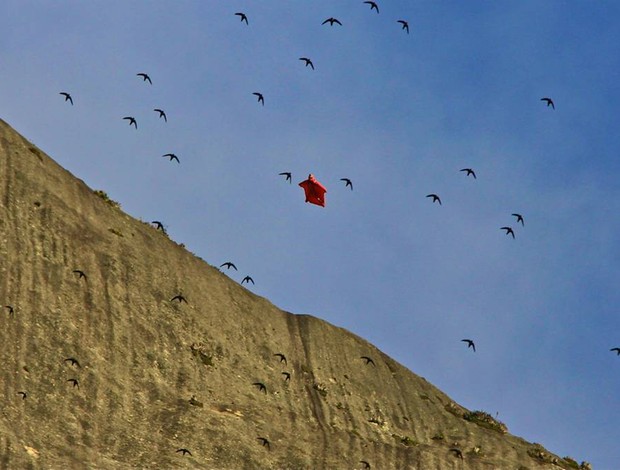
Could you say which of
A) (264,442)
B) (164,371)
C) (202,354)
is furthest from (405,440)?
(164,371)

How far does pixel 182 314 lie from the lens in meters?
74.6

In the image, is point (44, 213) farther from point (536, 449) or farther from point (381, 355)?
point (536, 449)

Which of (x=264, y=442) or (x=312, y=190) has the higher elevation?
(x=312, y=190)

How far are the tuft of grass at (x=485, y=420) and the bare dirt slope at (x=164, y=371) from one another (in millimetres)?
185

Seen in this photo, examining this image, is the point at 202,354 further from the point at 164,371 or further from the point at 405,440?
the point at 405,440

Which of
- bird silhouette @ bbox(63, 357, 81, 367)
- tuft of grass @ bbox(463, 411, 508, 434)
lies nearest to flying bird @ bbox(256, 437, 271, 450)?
bird silhouette @ bbox(63, 357, 81, 367)

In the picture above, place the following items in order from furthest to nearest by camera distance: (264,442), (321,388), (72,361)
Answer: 1. (321,388)
2. (264,442)
3. (72,361)

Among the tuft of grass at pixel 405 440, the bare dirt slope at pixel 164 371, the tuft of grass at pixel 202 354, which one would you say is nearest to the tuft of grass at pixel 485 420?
the bare dirt slope at pixel 164 371

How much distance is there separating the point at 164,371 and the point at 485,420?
2566 centimetres

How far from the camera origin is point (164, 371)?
2697 inches

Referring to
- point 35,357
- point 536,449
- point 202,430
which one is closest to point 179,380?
point 202,430

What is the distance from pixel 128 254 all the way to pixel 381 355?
2090 cm

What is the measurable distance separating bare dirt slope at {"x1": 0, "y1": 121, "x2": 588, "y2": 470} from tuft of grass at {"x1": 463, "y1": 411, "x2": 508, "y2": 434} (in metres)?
0.19

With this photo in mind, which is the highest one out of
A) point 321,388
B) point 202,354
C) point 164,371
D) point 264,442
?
point 321,388
